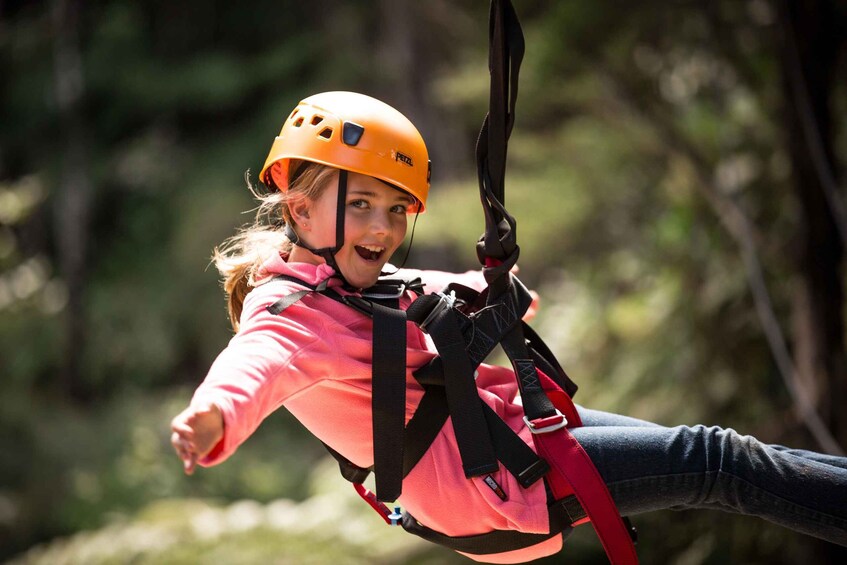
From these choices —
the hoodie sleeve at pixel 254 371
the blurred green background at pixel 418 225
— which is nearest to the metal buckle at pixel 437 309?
the hoodie sleeve at pixel 254 371

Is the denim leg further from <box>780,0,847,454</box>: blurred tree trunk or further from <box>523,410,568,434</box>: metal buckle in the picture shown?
<box>780,0,847,454</box>: blurred tree trunk

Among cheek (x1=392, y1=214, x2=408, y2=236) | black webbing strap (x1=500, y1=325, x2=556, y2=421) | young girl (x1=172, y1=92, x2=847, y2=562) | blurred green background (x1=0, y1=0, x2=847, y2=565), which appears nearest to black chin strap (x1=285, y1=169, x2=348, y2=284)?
young girl (x1=172, y1=92, x2=847, y2=562)

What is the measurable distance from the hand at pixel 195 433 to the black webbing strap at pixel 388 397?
428 mm

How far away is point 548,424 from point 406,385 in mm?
292

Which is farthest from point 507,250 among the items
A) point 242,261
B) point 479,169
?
point 242,261

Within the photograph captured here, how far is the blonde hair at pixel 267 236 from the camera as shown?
6.56 feet

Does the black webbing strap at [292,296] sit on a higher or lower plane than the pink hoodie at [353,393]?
higher

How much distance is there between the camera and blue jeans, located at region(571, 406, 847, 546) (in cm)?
183

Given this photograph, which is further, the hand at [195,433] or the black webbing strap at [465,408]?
the black webbing strap at [465,408]

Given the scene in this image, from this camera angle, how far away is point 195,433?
1.42 m

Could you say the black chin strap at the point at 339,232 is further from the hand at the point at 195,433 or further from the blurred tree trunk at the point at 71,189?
the blurred tree trunk at the point at 71,189

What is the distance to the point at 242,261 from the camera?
2123 mm

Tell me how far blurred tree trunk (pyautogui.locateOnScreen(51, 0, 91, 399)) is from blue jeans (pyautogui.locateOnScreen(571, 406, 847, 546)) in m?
8.74

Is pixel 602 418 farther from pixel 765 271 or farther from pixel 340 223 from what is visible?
pixel 765 271
